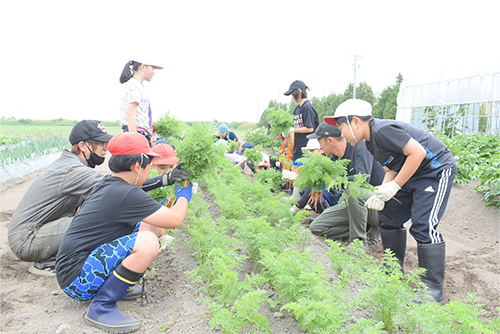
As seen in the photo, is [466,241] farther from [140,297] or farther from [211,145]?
[140,297]

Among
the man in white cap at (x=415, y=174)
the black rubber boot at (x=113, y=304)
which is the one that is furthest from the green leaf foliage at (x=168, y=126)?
the black rubber boot at (x=113, y=304)

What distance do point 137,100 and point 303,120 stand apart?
3.11m

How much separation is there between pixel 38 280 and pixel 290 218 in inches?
125

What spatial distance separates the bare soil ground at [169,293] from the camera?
275 cm

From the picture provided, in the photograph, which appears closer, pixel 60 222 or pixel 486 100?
pixel 60 222

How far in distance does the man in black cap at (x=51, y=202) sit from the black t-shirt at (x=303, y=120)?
344 cm

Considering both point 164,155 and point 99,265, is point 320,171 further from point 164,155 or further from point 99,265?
point 99,265

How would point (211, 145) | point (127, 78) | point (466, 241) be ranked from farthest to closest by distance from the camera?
point (466, 241)
point (127, 78)
point (211, 145)

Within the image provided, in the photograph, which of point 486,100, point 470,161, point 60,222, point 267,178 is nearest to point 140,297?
point 60,222

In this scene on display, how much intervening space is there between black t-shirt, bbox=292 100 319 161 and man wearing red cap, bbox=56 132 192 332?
4.04m

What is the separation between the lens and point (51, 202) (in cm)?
Result: 363

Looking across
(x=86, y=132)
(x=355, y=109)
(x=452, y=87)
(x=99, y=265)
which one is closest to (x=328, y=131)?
(x=355, y=109)

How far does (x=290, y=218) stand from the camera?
4.83 meters

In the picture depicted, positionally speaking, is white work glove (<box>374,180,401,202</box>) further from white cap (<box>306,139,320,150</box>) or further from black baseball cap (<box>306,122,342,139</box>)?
white cap (<box>306,139,320,150</box>)
